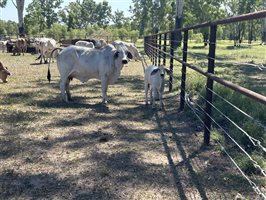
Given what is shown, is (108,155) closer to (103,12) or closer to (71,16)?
(71,16)

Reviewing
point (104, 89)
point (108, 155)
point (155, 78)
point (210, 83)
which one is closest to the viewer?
point (108, 155)

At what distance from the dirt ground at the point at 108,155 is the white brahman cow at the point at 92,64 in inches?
22.8

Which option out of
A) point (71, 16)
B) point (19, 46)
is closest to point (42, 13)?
point (71, 16)

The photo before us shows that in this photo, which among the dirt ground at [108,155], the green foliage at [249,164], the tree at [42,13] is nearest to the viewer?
the dirt ground at [108,155]

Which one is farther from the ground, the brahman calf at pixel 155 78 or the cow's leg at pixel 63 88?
the brahman calf at pixel 155 78

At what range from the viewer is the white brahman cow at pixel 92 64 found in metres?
8.63

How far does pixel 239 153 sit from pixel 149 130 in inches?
68.4

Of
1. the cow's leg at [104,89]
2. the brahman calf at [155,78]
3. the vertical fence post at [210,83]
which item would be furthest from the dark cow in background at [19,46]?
the vertical fence post at [210,83]

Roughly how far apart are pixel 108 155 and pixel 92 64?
3.90 meters

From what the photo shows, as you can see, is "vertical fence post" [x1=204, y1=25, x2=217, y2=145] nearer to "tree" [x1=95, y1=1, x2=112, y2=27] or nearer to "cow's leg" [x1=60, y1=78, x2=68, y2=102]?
"cow's leg" [x1=60, y1=78, x2=68, y2=102]

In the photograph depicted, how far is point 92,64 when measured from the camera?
8.77 metres

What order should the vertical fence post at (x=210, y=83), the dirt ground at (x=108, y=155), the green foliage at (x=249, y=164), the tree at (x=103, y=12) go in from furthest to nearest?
1. the tree at (x=103, y=12)
2. the vertical fence post at (x=210, y=83)
3. the green foliage at (x=249, y=164)
4. the dirt ground at (x=108, y=155)

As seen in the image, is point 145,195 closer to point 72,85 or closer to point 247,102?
point 247,102

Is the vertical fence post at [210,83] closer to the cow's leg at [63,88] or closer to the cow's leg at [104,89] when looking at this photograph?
the cow's leg at [104,89]
